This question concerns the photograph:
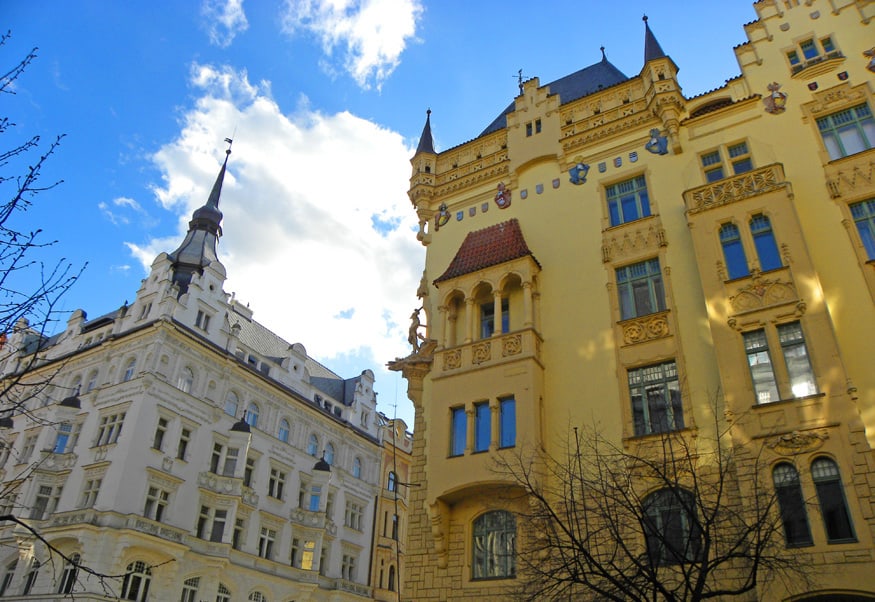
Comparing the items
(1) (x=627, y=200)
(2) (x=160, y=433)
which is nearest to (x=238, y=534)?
(2) (x=160, y=433)

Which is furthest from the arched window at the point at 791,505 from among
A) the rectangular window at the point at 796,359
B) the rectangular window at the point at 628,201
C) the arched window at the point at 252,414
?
the arched window at the point at 252,414

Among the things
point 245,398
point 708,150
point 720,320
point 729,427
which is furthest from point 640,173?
point 245,398

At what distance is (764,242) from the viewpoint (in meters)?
16.9

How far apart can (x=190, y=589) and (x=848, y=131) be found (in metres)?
35.4

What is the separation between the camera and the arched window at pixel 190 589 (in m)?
33.2

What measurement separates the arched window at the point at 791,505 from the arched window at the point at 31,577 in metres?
32.7

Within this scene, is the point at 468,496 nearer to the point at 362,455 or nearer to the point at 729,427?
the point at 729,427

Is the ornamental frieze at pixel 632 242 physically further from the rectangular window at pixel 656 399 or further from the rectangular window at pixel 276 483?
the rectangular window at pixel 276 483

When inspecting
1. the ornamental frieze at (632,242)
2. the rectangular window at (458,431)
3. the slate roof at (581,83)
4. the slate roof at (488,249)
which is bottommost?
the rectangular window at (458,431)

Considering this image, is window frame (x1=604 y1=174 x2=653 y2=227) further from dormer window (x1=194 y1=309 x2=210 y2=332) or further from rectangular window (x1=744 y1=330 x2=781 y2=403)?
dormer window (x1=194 y1=309 x2=210 y2=332)

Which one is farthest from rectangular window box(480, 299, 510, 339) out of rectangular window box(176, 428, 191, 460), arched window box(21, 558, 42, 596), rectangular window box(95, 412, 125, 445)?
arched window box(21, 558, 42, 596)

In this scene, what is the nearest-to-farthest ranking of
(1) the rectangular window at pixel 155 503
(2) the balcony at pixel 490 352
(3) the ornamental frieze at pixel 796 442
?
(3) the ornamental frieze at pixel 796 442 < (2) the balcony at pixel 490 352 < (1) the rectangular window at pixel 155 503

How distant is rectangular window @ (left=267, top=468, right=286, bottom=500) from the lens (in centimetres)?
4119

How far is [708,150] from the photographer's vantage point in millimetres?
19906
